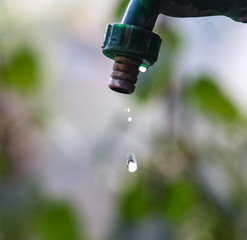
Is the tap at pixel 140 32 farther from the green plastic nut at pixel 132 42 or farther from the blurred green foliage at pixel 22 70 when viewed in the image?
the blurred green foliage at pixel 22 70

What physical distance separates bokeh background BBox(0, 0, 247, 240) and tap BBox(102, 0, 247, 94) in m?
0.45

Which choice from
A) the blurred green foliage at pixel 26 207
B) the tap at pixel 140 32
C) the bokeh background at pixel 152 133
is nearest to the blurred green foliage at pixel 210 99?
the bokeh background at pixel 152 133

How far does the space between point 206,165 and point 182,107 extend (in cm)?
14

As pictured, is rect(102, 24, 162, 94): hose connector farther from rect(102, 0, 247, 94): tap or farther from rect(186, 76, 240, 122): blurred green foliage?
rect(186, 76, 240, 122): blurred green foliage

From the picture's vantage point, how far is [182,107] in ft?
4.93

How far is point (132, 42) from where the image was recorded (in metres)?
0.66

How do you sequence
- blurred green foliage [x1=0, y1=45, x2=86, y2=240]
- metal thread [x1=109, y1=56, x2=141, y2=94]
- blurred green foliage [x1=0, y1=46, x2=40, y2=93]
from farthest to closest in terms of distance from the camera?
blurred green foliage [x1=0, y1=46, x2=40, y2=93]
blurred green foliage [x1=0, y1=45, x2=86, y2=240]
metal thread [x1=109, y1=56, x2=141, y2=94]

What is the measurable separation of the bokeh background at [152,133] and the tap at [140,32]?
450 millimetres

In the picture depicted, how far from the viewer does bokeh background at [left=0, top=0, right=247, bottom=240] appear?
1.40 meters

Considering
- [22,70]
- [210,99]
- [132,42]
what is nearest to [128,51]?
[132,42]

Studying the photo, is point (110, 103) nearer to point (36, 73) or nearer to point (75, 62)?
point (75, 62)

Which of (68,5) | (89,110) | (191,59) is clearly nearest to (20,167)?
(89,110)

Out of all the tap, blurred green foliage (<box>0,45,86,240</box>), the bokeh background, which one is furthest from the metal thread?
blurred green foliage (<box>0,45,86,240</box>)

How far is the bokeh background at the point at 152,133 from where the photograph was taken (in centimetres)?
140
